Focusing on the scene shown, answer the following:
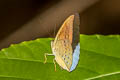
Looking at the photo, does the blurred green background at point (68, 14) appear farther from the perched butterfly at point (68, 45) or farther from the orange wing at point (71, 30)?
the orange wing at point (71, 30)

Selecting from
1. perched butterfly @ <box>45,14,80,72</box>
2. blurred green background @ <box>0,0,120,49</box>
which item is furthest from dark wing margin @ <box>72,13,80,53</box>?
blurred green background @ <box>0,0,120,49</box>

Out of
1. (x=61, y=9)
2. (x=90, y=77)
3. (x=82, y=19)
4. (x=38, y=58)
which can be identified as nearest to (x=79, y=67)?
(x=90, y=77)

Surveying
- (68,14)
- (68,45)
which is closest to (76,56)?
(68,45)

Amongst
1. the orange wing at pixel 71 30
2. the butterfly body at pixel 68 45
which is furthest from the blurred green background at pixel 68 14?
the orange wing at pixel 71 30

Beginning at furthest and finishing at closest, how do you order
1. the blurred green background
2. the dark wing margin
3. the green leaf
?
the blurred green background → the dark wing margin → the green leaf

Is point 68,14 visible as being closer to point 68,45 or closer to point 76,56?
point 68,45

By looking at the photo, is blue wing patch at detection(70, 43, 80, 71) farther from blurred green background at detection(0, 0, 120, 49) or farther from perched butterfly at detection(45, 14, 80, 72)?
blurred green background at detection(0, 0, 120, 49)
